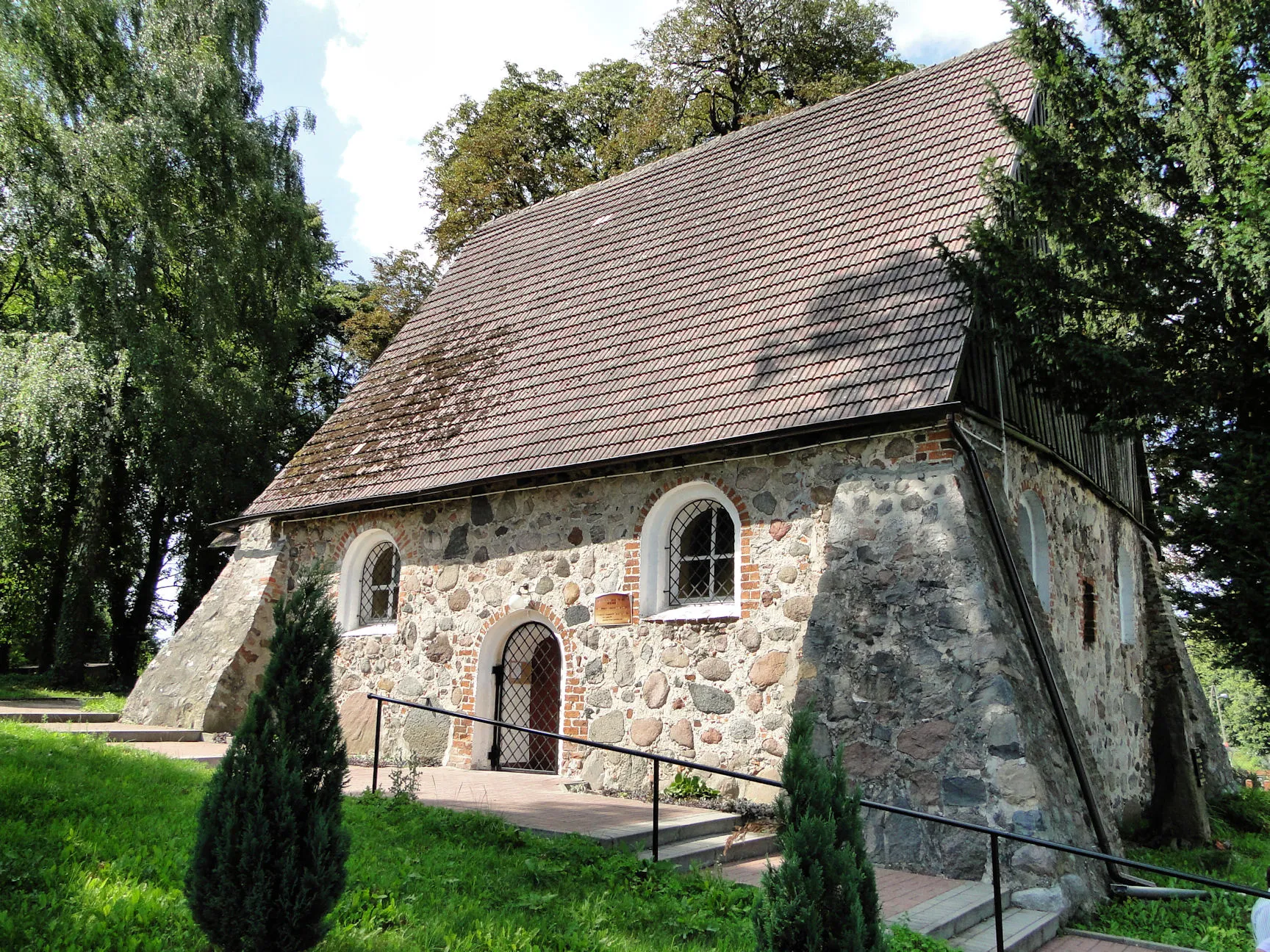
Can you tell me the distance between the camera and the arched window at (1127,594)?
1209cm

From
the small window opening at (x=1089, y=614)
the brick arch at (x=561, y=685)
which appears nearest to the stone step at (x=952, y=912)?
the brick arch at (x=561, y=685)

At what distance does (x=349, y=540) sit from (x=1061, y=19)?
919cm

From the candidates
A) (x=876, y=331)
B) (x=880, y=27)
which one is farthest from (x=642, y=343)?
(x=880, y=27)

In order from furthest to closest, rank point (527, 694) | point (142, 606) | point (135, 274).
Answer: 1. point (142, 606)
2. point (135, 274)
3. point (527, 694)

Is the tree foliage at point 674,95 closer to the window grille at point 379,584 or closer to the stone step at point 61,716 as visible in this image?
the window grille at point 379,584

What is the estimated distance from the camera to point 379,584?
39.3ft

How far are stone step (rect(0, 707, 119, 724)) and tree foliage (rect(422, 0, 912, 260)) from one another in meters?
12.6

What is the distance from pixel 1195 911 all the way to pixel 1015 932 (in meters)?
2.03

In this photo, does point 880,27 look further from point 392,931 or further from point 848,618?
point 392,931

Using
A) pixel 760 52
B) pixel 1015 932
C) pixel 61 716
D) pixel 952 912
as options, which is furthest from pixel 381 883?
pixel 760 52

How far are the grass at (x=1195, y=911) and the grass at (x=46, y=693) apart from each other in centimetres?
1122

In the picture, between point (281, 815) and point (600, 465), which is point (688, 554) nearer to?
point (600, 465)

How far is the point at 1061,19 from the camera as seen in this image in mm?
8297

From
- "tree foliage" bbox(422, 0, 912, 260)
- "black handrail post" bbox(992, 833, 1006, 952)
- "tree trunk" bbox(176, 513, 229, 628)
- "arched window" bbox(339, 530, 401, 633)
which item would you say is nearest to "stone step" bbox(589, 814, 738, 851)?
"black handrail post" bbox(992, 833, 1006, 952)
